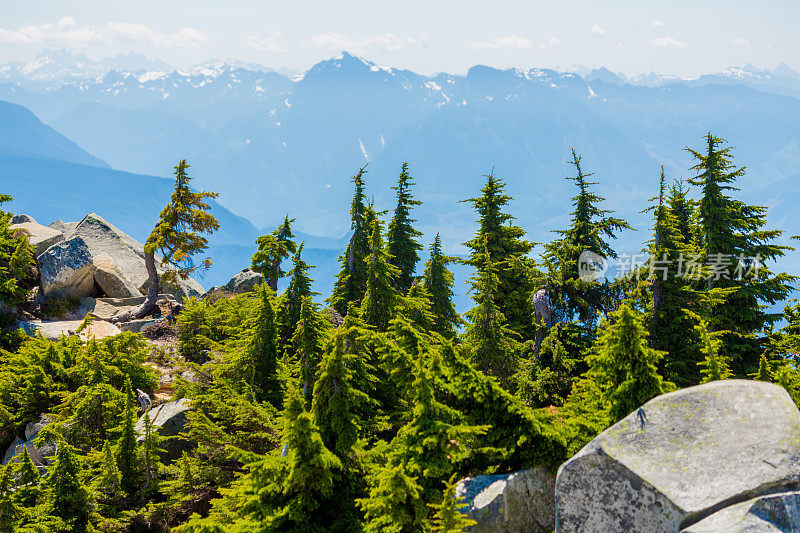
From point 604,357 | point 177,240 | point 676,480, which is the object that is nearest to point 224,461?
point 604,357

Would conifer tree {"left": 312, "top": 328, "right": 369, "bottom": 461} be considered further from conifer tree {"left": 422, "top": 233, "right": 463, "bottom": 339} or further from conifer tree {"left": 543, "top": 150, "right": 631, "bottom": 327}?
conifer tree {"left": 422, "top": 233, "right": 463, "bottom": 339}

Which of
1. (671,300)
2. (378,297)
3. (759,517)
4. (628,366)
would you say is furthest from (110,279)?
(759,517)

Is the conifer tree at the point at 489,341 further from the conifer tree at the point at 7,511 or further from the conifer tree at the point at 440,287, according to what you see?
the conifer tree at the point at 7,511

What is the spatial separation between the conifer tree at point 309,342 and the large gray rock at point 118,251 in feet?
84.6

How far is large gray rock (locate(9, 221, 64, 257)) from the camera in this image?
3422cm

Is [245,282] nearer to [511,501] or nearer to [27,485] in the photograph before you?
[27,485]

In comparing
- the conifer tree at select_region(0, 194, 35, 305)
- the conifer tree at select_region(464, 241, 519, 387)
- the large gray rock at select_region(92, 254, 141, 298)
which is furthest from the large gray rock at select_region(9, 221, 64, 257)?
the conifer tree at select_region(464, 241, 519, 387)

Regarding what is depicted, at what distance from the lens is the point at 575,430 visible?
12.1 meters

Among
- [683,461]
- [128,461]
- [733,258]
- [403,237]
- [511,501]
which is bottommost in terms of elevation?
[128,461]

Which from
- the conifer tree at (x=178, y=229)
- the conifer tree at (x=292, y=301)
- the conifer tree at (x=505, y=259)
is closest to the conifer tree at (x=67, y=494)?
the conifer tree at (x=292, y=301)

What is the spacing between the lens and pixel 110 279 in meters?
36.1

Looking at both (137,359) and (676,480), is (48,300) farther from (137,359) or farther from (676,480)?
(676,480)

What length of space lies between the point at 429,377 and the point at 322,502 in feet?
12.4

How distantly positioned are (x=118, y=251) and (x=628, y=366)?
1527 inches
